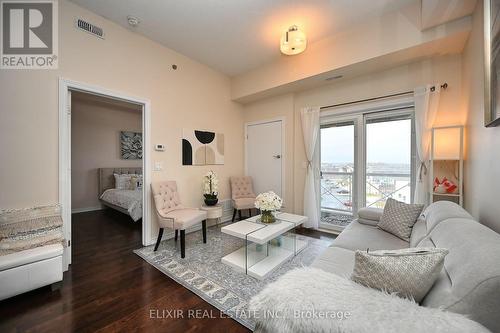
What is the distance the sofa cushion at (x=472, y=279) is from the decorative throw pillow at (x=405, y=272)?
0.16 feet

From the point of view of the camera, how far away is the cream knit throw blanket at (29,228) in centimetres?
181

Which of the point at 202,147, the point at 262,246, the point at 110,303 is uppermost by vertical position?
the point at 202,147

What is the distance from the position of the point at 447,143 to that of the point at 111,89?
14.0ft

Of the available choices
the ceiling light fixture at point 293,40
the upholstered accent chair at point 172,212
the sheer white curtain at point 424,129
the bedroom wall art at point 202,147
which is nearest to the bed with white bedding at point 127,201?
the upholstered accent chair at point 172,212

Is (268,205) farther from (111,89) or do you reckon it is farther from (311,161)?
(111,89)

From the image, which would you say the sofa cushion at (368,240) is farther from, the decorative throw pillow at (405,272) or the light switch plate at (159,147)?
the light switch plate at (159,147)

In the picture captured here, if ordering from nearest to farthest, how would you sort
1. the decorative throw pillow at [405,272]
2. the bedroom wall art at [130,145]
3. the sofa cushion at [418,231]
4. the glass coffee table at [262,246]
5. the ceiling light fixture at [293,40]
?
1. the decorative throw pillow at [405,272]
2. the sofa cushion at [418,231]
3. the glass coffee table at [262,246]
4. the ceiling light fixture at [293,40]
5. the bedroom wall art at [130,145]

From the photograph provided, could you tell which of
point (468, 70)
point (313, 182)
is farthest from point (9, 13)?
point (468, 70)

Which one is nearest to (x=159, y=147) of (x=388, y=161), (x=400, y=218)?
(x=400, y=218)

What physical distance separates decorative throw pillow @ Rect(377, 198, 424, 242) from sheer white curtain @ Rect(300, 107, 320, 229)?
1.44 meters

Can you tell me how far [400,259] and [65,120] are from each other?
3174 millimetres

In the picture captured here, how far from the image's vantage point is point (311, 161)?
3.67 m

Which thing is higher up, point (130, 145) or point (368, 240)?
point (130, 145)

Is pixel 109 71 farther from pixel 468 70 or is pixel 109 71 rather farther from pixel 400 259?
pixel 468 70
